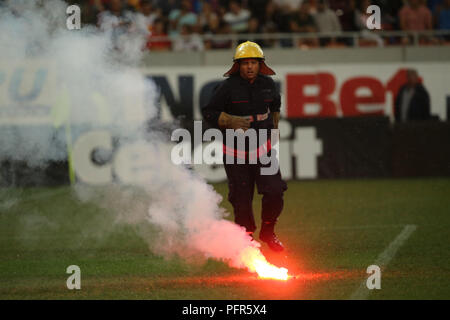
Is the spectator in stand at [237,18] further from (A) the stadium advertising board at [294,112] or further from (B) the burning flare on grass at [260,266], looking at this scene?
(B) the burning flare on grass at [260,266]

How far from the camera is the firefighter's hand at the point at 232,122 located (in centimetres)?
928

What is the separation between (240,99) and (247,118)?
0.70 feet

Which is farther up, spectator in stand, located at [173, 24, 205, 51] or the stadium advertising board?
spectator in stand, located at [173, 24, 205, 51]

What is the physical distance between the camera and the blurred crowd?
840 inches

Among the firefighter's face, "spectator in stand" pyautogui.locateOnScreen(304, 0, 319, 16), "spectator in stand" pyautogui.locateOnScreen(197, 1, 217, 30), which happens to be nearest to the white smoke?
the firefighter's face

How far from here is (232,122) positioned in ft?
30.5

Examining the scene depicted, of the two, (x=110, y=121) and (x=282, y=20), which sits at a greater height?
(x=282, y=20)

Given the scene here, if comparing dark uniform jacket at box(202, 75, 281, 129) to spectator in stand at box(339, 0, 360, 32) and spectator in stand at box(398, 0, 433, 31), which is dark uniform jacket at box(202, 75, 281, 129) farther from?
spectator in stand at box(398, 0, 433, 31)

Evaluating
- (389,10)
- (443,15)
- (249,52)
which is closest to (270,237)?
(249,52)

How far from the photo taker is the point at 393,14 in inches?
852

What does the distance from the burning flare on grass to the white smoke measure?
88mm

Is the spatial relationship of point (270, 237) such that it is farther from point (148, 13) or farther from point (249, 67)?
point (148, 13)
